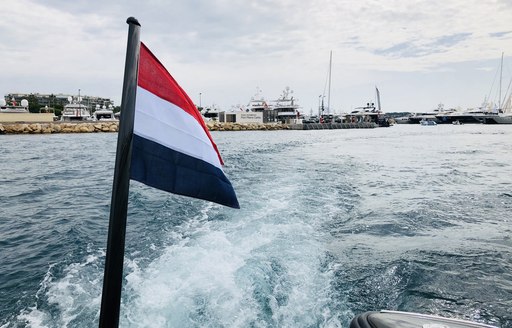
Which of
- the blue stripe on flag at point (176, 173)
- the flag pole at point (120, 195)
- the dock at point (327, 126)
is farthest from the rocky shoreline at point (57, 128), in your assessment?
the flag pole at point (120, 195)

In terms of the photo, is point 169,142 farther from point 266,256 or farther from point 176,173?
point 266,256

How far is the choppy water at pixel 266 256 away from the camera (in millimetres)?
4852

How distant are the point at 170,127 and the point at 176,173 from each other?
0.36 metres

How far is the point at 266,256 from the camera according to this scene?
6684mm

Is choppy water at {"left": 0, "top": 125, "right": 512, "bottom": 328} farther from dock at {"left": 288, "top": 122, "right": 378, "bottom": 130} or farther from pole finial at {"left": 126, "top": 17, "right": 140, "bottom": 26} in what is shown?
dock at {"left": 288, "top": 122, "right": 378, "bottom": 130}

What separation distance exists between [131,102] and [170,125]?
1.28 ft

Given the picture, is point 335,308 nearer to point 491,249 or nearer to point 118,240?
point 118,240

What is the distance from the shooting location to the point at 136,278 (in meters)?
5.79

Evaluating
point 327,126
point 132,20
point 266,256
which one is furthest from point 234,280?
point 327,126

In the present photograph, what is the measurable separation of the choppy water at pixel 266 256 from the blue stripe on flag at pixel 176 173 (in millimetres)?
2492

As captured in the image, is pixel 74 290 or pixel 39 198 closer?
pixel 74 290

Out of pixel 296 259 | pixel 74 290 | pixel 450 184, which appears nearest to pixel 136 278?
pixel 74 290

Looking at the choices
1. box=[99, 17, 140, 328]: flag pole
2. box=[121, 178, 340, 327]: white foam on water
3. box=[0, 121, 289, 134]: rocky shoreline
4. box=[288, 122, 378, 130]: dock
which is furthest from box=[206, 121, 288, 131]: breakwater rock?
box=[99, 17, 140, 328]: flag pole

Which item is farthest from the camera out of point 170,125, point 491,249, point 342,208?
point 342,208
